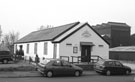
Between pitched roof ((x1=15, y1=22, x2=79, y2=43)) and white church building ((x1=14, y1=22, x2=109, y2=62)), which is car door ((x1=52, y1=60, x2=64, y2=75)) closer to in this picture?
white church building ((x1=14, y1=22, x2=109, y2=62))

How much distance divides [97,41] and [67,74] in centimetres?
1171

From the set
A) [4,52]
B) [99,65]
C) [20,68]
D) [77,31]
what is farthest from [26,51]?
[99,65]

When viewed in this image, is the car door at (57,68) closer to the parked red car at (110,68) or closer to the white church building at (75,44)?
the parked red car at (110,68)

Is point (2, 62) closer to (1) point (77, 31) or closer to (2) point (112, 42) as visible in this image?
(1) point (77, 31)

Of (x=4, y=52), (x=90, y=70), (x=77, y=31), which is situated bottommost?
(x=90, y=70)

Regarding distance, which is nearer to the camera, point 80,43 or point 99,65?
point 99,65

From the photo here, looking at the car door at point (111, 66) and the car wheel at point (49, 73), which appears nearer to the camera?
the car wheel at point (49, 73)

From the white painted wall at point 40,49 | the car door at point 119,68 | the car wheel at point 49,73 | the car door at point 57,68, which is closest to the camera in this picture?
the car wheel at point 49,73

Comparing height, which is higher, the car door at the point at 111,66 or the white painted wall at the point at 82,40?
the white painted wall at the point at 82,40

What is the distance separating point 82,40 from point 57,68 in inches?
424

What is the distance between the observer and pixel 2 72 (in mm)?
18719

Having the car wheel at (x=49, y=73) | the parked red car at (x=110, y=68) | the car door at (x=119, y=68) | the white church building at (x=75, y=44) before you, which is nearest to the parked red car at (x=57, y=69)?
the car wheel at (x=49, y=73)

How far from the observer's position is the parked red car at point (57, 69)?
56.4 feet

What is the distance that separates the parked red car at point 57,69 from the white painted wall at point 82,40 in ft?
26.4
